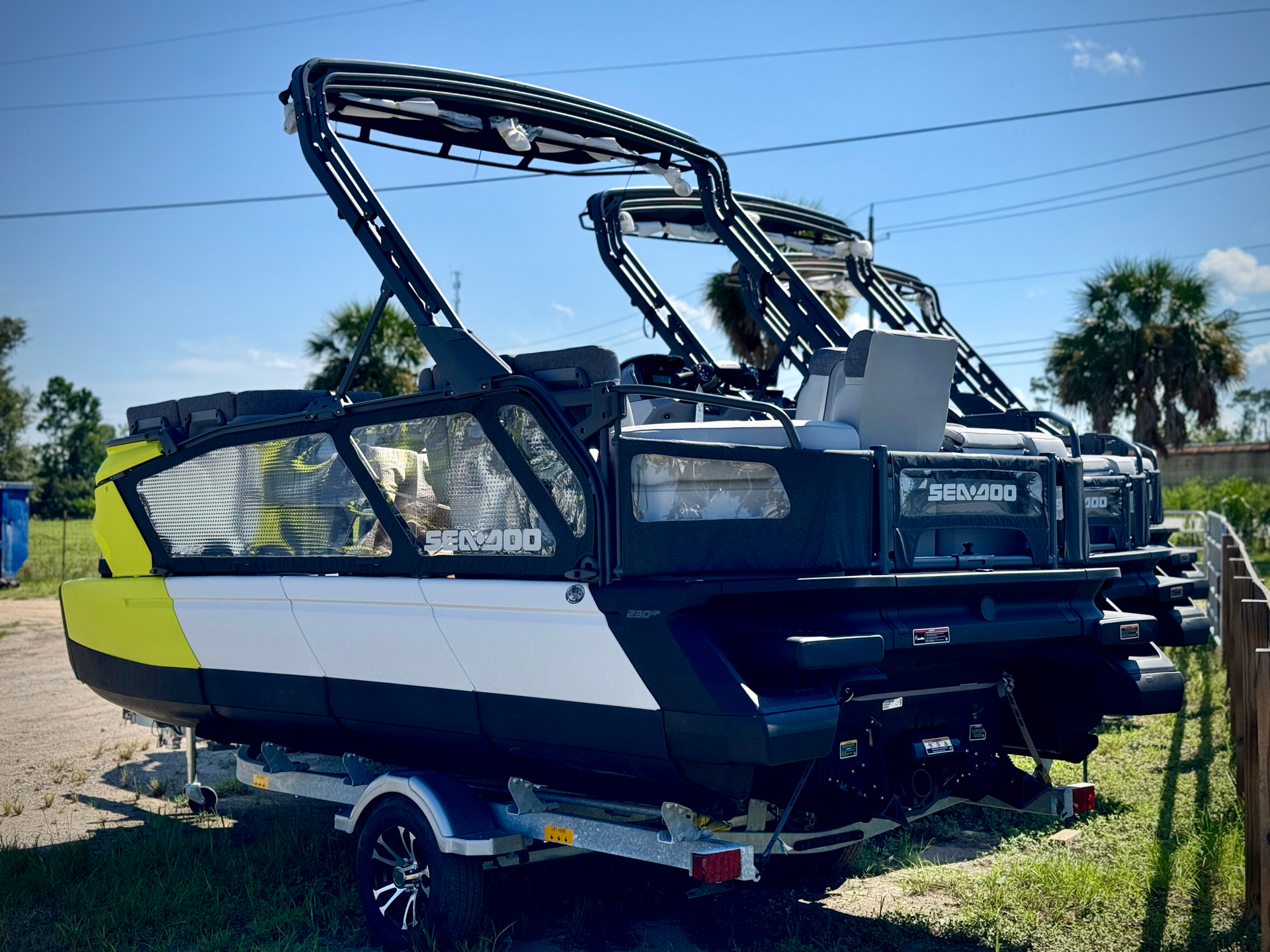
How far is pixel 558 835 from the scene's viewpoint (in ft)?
15.5

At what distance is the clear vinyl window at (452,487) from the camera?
15.5 ft

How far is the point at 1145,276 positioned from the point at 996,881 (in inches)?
910

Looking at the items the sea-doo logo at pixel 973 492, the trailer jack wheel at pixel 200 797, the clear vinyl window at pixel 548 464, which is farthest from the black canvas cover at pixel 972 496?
the trailer jack wheel at pixel 200 797

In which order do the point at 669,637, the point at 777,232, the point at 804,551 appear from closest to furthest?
the point at 669,637, the point at 804,551, the point at 777,232

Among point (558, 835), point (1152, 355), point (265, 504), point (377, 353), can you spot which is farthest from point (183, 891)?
point (1152, 355)

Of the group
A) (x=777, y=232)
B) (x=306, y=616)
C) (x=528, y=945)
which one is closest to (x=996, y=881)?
(x=528, y=945)

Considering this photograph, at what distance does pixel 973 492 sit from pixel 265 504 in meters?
3.40

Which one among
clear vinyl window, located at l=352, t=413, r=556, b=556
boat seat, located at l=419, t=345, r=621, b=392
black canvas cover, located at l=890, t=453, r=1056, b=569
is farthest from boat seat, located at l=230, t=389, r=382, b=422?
black canvas cover, located at l=890, t=453, r=1056, b=569

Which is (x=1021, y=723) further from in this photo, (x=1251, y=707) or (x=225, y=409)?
(x=225, y=409)

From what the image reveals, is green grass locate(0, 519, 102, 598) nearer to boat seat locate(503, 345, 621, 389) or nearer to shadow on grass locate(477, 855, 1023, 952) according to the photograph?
shadow on grass locate(477, 855, 1023, 952)

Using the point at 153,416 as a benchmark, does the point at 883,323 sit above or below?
above

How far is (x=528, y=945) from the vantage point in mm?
5121

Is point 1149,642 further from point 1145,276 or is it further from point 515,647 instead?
point 1145,276

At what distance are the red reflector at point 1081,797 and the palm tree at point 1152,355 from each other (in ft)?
73.0
